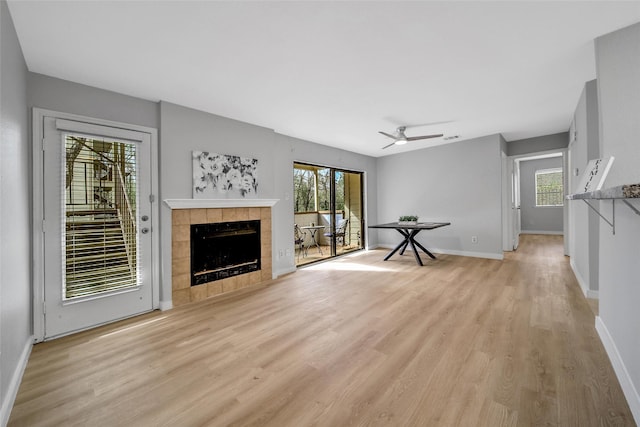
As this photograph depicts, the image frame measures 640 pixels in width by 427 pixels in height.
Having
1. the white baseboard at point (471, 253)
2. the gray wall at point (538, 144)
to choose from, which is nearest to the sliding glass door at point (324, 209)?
the white baseboard at point (471, 253)

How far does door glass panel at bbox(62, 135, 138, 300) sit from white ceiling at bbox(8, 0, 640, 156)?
708mm

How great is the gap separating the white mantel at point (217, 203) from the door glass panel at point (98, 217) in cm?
41

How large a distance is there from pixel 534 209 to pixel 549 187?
82 centimetres

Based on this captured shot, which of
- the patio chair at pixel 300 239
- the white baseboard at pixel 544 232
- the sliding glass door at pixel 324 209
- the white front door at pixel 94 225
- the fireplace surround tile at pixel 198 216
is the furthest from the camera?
the white baseboard at pixel 544 232

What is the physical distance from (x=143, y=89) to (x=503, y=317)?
14.2ft

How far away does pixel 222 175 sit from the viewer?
362 centimetres

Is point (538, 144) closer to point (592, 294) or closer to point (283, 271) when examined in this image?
point (592, 294)

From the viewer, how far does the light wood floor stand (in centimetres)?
146

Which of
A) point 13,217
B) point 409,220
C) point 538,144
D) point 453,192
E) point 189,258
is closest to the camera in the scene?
point 13,217

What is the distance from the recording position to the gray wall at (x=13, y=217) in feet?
5.05

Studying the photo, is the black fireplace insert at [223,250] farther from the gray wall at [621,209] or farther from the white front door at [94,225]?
the gray wall at [621,209]

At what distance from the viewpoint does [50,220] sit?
2395 millimetres

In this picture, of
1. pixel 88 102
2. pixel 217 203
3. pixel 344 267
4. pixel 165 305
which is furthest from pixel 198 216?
pixel 344 267

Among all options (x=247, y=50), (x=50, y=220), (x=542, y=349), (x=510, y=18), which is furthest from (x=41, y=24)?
(x=542, y=349)
